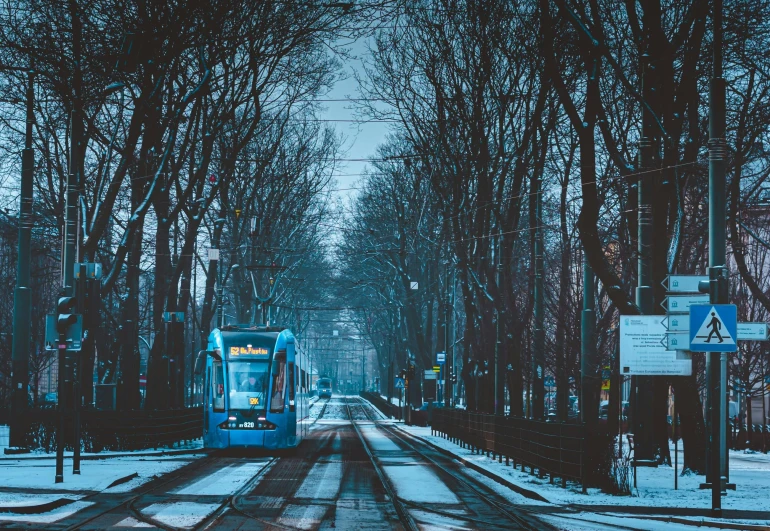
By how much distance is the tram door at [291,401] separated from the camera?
34.5 m

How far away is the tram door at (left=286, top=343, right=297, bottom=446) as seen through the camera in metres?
34.5

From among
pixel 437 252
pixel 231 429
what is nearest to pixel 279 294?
pixel 437 252

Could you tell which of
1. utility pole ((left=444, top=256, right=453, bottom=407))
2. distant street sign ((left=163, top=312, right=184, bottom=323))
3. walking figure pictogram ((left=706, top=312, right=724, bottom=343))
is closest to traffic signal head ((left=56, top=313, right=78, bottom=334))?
walking figure pictogram ((left=706, top=312, right=724, bottom=343))

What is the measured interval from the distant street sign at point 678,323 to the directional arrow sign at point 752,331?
5.39ft

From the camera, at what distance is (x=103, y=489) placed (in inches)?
829

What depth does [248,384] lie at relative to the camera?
3400 cm

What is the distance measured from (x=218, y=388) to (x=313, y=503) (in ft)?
50.1

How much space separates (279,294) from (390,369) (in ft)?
81.4

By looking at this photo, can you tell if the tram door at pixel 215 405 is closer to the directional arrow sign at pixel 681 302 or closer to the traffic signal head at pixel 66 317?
the traffic signal head at pixel 66 317

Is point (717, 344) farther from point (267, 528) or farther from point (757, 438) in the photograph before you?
point (757, 438)

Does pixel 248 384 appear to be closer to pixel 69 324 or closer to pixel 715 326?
pixel 69 324

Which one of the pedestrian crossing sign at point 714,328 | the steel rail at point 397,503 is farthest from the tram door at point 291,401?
the pedestrian crossing sign at point 714,328

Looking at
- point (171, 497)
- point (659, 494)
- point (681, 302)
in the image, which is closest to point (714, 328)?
point (681, 302)

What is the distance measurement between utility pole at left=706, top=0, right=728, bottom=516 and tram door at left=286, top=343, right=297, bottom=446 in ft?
53.1
